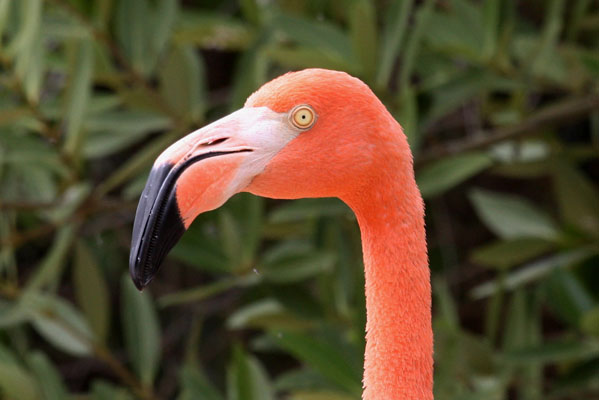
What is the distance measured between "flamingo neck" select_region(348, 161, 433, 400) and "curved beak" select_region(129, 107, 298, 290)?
0.15 meters

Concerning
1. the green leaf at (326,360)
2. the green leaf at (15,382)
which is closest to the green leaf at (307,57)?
the green leaf at (326,360)

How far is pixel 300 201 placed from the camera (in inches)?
91.3

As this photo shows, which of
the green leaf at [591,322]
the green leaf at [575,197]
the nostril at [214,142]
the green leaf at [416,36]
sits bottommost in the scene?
the nostril at [214,142]

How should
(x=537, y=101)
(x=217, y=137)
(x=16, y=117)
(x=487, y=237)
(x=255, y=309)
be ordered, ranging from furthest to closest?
(x=487, y=237)
(x=537, y=101)
(x=255, y=309)
(x=16, y=117)
(x=217, y=137)

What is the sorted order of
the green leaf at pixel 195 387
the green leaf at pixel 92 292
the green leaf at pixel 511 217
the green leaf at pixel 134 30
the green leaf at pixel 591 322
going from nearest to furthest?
the green leaf at pixel 591 322
the green leaf at pixel 195 387
the green leaf at pixel 134 30
the green leaf at pixel 511 217
the green leaf at pixel 92 292

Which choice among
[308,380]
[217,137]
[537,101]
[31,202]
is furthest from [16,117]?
[537,101]

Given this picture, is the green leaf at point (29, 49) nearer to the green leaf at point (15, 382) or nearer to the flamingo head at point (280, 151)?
the green leaf at point (15, 382)

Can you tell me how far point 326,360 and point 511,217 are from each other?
0.88m

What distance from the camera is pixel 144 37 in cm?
239

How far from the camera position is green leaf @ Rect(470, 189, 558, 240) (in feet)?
8.27

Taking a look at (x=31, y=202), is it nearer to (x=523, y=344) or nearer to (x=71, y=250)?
(x=71, y=250)

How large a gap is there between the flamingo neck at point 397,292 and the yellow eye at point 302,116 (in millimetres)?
120

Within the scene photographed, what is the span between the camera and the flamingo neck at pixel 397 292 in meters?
1.12

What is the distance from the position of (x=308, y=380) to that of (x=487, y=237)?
1.45m
